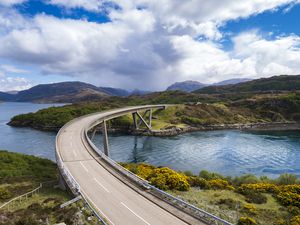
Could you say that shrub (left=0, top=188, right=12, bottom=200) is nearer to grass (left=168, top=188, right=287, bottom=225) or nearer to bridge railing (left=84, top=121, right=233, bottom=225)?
bridge railing (left=84, top=121, right=233, bottom=225)

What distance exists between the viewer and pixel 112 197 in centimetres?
2472

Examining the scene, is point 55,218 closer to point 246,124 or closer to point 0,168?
point 0,168

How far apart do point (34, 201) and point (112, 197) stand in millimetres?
9487

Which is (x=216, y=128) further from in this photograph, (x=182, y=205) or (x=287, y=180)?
(x=182, y=205)

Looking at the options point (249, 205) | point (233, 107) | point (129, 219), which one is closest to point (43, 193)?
point (129, 219)

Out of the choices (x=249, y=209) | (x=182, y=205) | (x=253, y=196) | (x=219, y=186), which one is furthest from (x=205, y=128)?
(x=182, y=205)

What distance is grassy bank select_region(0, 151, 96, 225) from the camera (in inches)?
819

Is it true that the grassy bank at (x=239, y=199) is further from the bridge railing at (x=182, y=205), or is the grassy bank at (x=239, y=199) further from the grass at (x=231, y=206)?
the bridge railing at (x=182, y=205)

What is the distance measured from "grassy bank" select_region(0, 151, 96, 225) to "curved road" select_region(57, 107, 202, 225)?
1896 mm

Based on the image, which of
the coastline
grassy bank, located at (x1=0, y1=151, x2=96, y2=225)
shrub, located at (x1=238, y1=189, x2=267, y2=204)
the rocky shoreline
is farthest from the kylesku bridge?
the coastline

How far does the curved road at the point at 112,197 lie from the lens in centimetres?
2031

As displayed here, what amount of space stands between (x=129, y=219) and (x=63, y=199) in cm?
955

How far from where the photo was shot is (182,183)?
99.9 ft

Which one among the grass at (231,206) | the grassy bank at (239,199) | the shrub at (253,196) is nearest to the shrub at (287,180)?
the grassy bank at (239,199)
